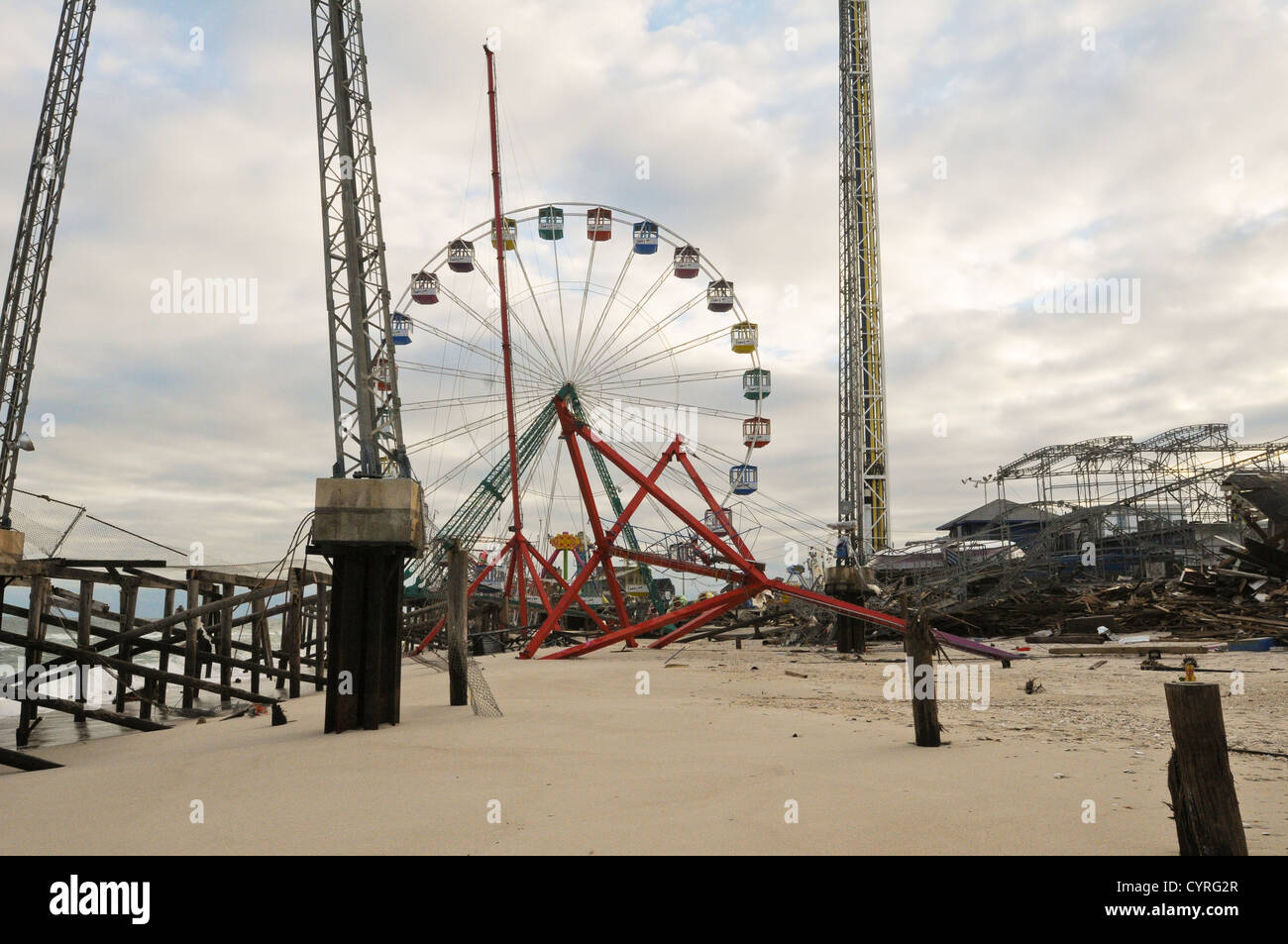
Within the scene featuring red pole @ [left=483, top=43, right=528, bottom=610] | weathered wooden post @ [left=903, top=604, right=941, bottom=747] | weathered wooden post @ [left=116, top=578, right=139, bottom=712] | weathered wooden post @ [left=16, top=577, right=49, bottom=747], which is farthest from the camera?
red pole @ [left=483, top=43, right=528, bottom=610]

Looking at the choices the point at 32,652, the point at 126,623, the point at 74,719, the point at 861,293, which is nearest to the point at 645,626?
the point at 126,623

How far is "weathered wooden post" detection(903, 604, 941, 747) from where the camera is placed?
343 inches

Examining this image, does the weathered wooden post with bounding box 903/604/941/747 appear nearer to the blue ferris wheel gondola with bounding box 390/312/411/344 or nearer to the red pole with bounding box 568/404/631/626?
the red pole with bounding box 568/404/631/626

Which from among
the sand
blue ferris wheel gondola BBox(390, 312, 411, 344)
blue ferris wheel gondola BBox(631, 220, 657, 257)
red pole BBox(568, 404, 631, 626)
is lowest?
the sand

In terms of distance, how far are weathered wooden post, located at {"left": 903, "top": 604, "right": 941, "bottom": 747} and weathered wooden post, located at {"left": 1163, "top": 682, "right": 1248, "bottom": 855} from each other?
3956 mm

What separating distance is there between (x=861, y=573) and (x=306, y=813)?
2193 centimetres

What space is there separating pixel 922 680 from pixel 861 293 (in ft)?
159

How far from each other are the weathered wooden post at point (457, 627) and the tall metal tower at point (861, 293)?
3829 centimetres

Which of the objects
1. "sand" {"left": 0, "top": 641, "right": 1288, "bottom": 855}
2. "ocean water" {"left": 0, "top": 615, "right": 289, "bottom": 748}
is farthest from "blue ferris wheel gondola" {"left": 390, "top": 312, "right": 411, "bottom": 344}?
"sand" {"left": 0, "top": 641, "right": 1288, "bottom": 855}

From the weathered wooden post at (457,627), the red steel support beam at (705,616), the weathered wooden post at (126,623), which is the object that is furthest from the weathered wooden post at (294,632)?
the red steel support beam at (705,616)

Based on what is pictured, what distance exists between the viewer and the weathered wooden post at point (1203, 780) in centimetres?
457

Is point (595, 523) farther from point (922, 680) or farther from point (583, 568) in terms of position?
point (922, 680)

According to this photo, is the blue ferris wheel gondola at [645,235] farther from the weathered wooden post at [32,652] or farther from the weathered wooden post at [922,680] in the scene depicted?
the weathered wooden post at [922,680]

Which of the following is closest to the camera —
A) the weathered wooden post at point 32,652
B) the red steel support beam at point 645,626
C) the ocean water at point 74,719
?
the weathered wooden post at point 32,652
